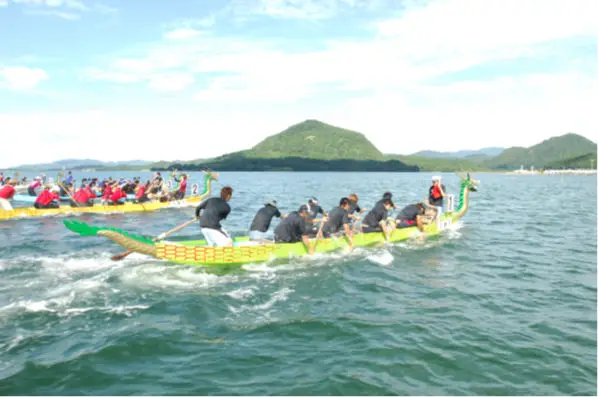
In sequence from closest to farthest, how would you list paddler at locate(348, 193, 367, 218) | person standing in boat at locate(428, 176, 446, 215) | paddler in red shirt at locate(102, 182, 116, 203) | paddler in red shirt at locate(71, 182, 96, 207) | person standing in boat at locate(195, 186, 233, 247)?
person standing in boat at locate(195, 186, 233, 247) < paddler at locate(348, 193, 367, 218) < person standing in boat at locate(428, 176, 446, 215) < paddler in red shirt at locate(71, 182, 96, 207) < paddler in red shirt at locate(102, 182, 116, 203)

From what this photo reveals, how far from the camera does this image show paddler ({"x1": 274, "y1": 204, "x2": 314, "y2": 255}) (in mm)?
16547

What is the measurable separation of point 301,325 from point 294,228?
6542 millimetres

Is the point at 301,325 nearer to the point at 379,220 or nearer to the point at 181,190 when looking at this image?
the point at 379,220

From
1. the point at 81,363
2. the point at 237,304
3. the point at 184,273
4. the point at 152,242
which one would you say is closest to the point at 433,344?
the point at 237,304

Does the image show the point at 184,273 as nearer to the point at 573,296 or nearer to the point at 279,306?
the point at 279,306

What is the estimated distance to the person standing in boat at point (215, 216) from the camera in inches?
579

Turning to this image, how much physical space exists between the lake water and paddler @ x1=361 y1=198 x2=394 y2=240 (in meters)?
2.21

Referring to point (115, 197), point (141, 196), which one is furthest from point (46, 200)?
point (141, 196)

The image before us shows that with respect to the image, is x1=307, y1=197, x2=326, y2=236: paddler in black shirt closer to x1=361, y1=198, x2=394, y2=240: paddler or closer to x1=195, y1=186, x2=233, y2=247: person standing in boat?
x1=361, y1=198, x2=394, y2=240: paddler

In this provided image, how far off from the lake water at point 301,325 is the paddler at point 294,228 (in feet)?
3.40

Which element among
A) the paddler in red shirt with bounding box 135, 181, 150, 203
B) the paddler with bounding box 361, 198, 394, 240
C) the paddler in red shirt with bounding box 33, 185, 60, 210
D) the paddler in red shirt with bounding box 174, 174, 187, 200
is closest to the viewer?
the paddler with bounding box 361, 198, 394, 240

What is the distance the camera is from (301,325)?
409 inches

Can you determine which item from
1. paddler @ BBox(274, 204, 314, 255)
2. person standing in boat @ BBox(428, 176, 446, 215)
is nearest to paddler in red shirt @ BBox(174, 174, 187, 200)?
person standing in boat @ BBox(428, 176, 446, 215)

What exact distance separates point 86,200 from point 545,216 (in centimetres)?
3685
